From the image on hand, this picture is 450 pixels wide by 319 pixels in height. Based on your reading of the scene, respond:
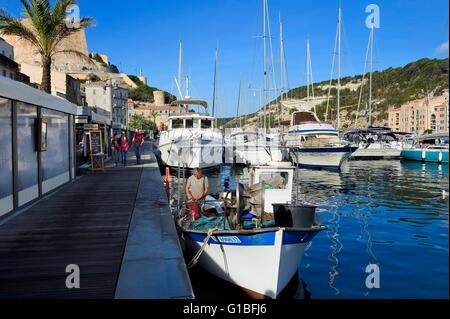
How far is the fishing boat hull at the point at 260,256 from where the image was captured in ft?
24.8

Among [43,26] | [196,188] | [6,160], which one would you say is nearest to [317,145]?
[43,26]

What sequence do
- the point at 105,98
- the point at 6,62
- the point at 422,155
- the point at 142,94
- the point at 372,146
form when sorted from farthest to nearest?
the point at 142,94 < the point at 105,98 < the point at 372,146 < the point at 422,155 < the point at 6,62

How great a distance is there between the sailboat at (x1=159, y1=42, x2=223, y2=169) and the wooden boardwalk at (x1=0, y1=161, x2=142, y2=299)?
14167 millimetres

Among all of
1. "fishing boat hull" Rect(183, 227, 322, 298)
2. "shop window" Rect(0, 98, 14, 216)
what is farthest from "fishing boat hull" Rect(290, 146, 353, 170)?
"shop window" Rect(0, 98, 14, 216)

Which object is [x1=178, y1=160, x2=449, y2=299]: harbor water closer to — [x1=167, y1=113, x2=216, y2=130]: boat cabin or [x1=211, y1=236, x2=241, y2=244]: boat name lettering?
[x1=211, y1=236, x2=241, y2=244]: boat name lettering

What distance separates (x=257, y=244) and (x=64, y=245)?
3483mm

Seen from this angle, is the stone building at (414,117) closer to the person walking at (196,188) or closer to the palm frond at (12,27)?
the palm frond at (12,27)

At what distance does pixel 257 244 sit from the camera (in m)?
7.67

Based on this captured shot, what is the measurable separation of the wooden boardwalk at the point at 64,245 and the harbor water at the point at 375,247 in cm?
238

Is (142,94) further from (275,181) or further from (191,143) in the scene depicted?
(275,181)

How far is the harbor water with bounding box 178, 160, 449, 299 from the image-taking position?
27.2ft

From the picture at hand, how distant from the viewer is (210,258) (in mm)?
8664
